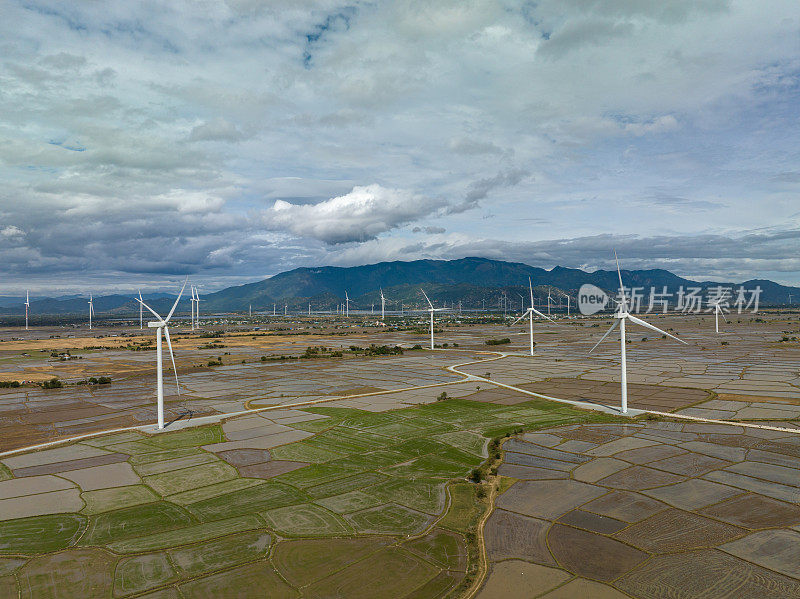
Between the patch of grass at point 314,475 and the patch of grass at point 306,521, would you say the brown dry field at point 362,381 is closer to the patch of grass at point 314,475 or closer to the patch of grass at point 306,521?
the patch of grass at point 314,475

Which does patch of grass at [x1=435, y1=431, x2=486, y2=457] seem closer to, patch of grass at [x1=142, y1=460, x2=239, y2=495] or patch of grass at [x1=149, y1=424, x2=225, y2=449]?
patch of grass at [x1=142, y1=460, x2=239, y2=495]

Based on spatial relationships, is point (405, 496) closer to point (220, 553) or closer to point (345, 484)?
point (345, 484)

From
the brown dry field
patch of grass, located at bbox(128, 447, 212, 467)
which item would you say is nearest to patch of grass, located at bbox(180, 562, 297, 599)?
patch of grass, located at bbox(128, 447, 212, 467)

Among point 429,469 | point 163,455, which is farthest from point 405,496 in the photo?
point 163,455


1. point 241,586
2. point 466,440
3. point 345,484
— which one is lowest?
point 466,440

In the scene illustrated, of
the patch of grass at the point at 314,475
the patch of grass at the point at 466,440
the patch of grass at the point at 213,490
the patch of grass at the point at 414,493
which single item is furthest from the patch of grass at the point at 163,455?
the patch of grass at the point at 466,440
